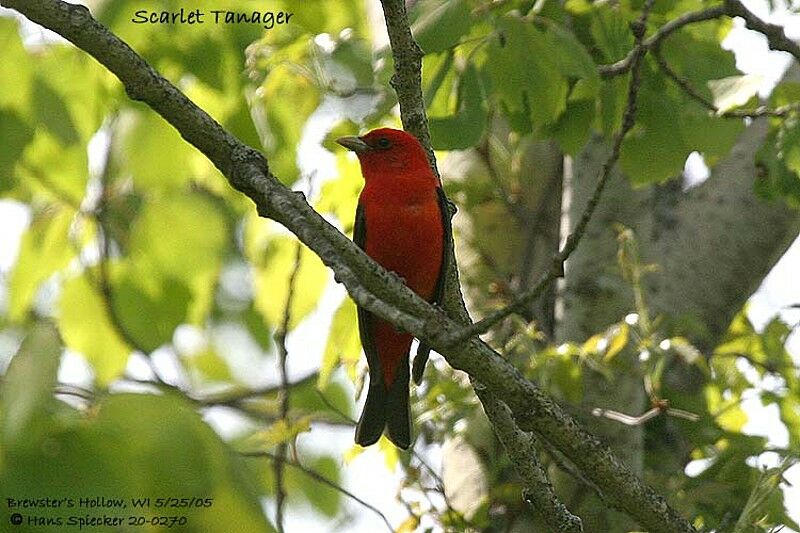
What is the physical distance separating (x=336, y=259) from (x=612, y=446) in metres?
2.28

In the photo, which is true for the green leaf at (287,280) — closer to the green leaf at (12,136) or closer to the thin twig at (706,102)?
the green leaf at (12,136)

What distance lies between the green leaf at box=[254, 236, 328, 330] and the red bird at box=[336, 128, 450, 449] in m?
0.59

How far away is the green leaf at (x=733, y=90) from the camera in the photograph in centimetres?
436

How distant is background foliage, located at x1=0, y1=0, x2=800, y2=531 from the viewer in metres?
2.21

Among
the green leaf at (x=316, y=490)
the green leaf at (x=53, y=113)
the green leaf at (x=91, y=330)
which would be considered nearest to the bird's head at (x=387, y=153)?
the green leaf at (x=53, y=113)

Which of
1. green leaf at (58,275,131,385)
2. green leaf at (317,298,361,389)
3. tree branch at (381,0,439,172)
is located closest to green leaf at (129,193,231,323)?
green leaf at (58,275,131,385)

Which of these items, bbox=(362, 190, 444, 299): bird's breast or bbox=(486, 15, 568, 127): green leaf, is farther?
bbox=(362, 190, 444, 299): bird's breast

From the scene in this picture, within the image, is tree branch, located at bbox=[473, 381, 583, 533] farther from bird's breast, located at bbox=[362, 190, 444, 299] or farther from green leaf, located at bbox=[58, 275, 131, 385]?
green leaf, located at bbox=[58, 275, 131, 385]

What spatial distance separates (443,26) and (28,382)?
2.21 meters

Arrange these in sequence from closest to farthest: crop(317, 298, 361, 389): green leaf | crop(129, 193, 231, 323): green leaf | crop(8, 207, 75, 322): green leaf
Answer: crop(317, 298, 361, 389): green leaf < crop(8, 207, 75, 322): green leaf < crop(129, 193, 231, 323): green leaf

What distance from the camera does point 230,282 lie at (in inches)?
409

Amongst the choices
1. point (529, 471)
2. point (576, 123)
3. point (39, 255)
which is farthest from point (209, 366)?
point (529, 471)

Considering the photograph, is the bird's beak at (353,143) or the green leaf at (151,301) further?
the green leaf at (151,301)

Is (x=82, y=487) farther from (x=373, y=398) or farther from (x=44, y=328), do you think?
(x=373, y=398)
